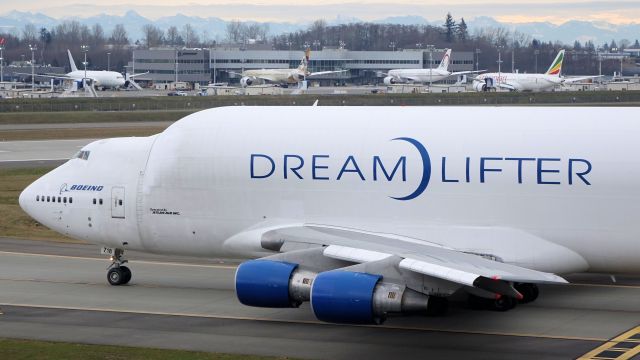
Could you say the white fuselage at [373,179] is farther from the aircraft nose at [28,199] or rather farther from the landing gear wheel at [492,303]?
the landing gear wheel at [492,303]

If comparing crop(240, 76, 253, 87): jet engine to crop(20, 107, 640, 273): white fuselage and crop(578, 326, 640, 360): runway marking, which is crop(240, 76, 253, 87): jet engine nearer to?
crop(20, 107, 640, 273): white fuselage

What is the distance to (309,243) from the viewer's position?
28500 mm

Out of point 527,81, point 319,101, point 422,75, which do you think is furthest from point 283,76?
point 319,101

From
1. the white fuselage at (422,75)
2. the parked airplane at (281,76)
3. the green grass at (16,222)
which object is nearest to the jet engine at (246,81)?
the parked airplane at (281,76)

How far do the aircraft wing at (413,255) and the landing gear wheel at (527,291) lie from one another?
1875mm

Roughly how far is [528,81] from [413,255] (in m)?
141

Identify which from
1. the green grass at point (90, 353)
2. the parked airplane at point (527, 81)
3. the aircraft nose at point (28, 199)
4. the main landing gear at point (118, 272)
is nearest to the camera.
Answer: the green grass at point (90, 353)

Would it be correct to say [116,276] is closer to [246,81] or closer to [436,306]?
[436,306]

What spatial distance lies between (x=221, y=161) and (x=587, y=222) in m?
9.94

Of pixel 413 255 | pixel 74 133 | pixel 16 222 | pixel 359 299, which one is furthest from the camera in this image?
pixel 74 133

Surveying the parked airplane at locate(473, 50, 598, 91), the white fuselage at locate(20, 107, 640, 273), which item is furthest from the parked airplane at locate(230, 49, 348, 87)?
the white fuselage at locate(20, 107, 640, 273)

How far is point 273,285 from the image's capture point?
2606 centimetres

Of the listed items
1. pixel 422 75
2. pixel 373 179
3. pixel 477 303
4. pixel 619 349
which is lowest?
pixel 619 349

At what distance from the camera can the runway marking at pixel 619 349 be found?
24188mm
